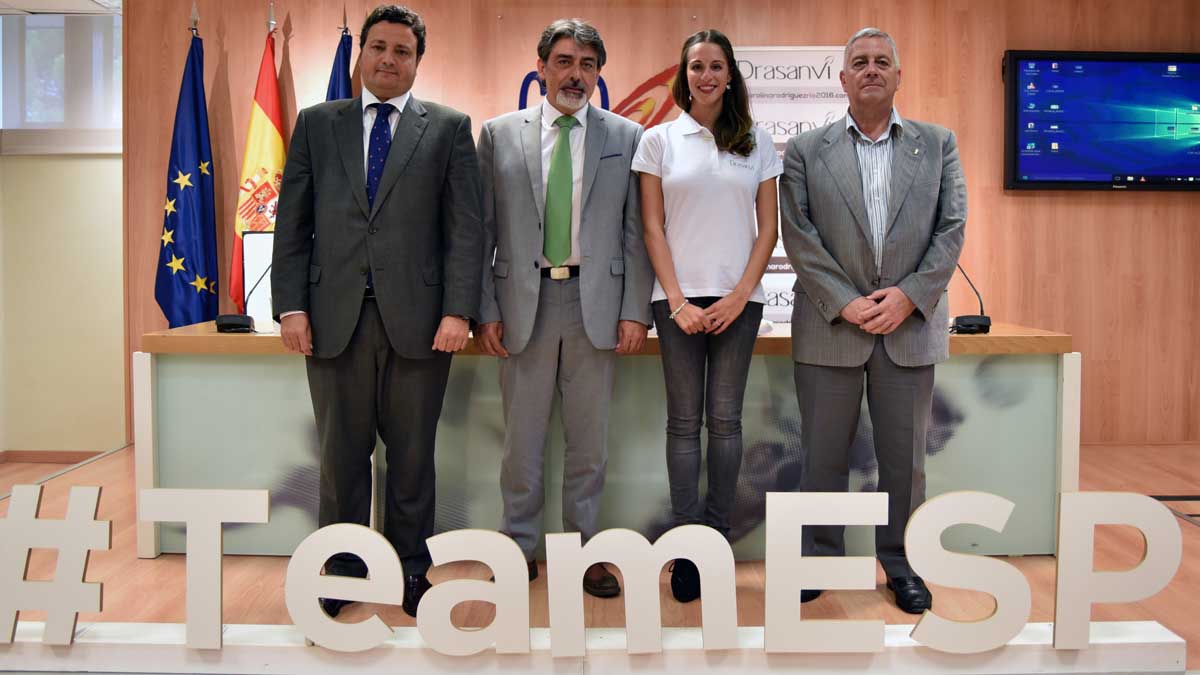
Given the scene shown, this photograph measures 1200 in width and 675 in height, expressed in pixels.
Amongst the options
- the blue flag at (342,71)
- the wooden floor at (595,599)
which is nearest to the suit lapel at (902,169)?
the wooden floor at (595,599)

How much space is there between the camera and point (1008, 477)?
8.63ft

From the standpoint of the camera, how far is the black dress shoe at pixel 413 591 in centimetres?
216

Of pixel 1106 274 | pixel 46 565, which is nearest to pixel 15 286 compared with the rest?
pixel 46 565

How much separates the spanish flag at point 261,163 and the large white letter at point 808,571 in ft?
10.5

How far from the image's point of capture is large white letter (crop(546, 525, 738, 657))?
1.73 metres

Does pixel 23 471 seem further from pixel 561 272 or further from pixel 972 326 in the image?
pixel 972 326

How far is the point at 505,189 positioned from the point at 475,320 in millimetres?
348

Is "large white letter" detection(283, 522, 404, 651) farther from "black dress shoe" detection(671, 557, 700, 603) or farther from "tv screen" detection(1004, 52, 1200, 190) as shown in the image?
"tv screen" detection(1004, 52, 1200, 190)

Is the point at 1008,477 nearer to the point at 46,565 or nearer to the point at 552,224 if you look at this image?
the point at 552,224

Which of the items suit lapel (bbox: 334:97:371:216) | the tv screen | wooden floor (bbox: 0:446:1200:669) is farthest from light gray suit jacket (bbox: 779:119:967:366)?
the tv screen

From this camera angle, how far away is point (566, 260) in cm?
223

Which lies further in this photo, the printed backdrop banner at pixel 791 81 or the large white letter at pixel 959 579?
the printed backdrop banner at pixel 791 81

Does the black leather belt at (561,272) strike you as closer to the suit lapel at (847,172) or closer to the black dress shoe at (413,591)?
the suit lapel at (847,172)

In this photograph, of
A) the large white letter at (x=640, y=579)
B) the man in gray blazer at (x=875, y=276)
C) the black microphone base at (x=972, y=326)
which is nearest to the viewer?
the large white letter at (x=640, y=579)
